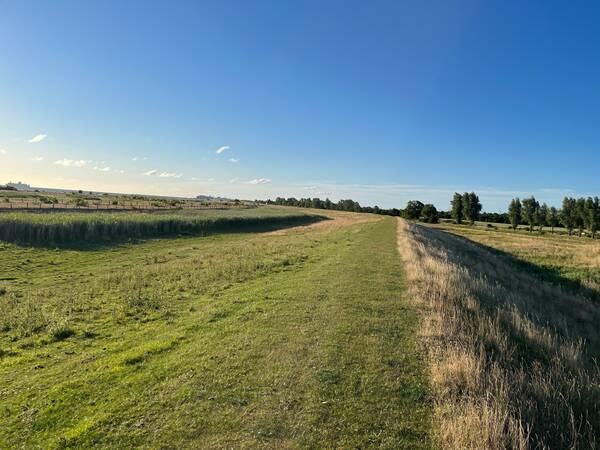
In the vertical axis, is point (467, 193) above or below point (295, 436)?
above

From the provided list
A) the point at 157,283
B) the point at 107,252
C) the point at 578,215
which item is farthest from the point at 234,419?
the point at 578,215

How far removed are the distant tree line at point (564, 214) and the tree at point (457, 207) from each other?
1839 centimetres

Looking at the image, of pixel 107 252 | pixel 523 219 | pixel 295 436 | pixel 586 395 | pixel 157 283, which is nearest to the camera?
pixel 295 436

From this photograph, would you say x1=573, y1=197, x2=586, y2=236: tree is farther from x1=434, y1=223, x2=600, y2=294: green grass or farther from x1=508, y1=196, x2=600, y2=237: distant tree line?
x1=434, y1=223, x2=600, y2=294: green grass

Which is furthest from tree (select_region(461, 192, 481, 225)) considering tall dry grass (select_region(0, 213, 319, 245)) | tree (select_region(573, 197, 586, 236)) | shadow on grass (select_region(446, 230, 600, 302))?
tall dry grass (select_region(0, 213, 319, 245))

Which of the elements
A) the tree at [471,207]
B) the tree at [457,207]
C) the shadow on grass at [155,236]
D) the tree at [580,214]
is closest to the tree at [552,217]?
the tree at [580,214]

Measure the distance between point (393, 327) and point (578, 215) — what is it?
345 feet

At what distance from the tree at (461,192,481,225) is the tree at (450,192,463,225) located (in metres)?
3.69

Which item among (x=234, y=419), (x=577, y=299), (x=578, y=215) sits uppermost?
(x=578, y=215)

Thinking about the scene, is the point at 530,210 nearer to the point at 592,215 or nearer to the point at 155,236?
the point at 592,215

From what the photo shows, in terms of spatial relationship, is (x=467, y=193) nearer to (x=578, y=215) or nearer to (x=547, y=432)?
(x=578, y=215)

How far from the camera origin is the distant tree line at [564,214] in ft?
267

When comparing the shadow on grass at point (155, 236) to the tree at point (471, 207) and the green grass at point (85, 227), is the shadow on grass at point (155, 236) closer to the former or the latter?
the green grass at point (85, 227)

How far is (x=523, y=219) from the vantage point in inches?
4129
